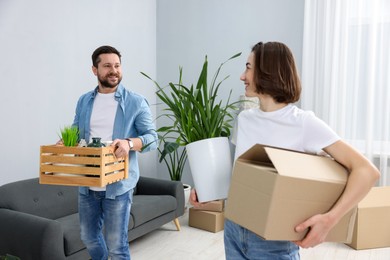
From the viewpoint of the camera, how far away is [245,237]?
1097 millimetres

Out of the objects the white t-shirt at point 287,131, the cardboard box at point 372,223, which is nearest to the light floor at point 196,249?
the cardboard box at point 372,223

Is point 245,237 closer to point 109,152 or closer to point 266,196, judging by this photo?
point 266,196

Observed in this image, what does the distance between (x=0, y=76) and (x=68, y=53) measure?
2.29 ft

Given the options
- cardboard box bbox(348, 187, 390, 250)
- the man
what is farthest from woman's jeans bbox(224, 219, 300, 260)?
cardboard box bbox(348, 187, 390, 250)

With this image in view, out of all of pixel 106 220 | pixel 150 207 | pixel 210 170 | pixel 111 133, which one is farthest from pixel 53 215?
pixel 210 170

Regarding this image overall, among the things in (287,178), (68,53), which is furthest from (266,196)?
(68,53)

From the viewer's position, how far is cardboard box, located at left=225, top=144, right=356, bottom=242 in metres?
0.89

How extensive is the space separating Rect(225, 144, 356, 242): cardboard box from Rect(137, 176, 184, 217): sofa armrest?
7.99 ft

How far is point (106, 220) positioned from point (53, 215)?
99cm

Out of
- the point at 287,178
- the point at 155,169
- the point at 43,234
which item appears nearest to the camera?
the point at 287,178

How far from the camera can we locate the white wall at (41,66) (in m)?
2.66

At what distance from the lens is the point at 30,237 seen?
2115 mm

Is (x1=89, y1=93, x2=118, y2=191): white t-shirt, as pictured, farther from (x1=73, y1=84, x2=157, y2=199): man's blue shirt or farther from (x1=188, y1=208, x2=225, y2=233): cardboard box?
(x1=188, y1=208, x2=225, y2=233): cardboard box

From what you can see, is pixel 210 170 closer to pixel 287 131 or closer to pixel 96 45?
pixel 287 131
